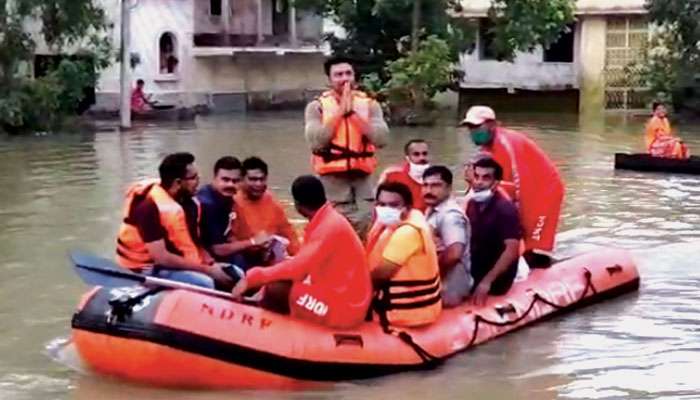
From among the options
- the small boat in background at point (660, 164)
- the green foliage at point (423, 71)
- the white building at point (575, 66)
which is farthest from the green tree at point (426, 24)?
the small boat in background at point (660, 164)

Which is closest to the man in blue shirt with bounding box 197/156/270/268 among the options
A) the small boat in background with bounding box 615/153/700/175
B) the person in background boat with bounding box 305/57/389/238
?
the person in background boat with bounding box 305/57/389/238

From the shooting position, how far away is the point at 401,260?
794 centimetres

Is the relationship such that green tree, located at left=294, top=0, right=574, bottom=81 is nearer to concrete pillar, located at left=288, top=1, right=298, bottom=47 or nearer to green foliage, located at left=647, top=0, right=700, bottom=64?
green foliage, located at left=647, top=0, right=700, bottom=64

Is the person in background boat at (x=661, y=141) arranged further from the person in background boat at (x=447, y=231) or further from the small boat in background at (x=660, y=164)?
the person in background boat at (x=447, y=231)

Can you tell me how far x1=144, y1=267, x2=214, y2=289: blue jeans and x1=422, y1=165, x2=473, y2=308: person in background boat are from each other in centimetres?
139

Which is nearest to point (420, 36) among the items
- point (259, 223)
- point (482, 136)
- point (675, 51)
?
point (675, 51)

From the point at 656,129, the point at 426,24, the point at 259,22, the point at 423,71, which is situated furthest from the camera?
the point at 259,22

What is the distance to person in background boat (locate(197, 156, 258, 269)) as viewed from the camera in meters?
8.78

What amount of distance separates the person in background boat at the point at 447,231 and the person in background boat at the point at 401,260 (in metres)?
0.49

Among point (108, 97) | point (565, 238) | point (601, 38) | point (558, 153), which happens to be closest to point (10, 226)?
point (565, 238)

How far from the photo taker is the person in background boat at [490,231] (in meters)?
8.89

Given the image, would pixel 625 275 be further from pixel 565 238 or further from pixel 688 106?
pixel 688 106

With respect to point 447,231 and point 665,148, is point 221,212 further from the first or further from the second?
point 665,148

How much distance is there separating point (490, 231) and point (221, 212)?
168 cm
